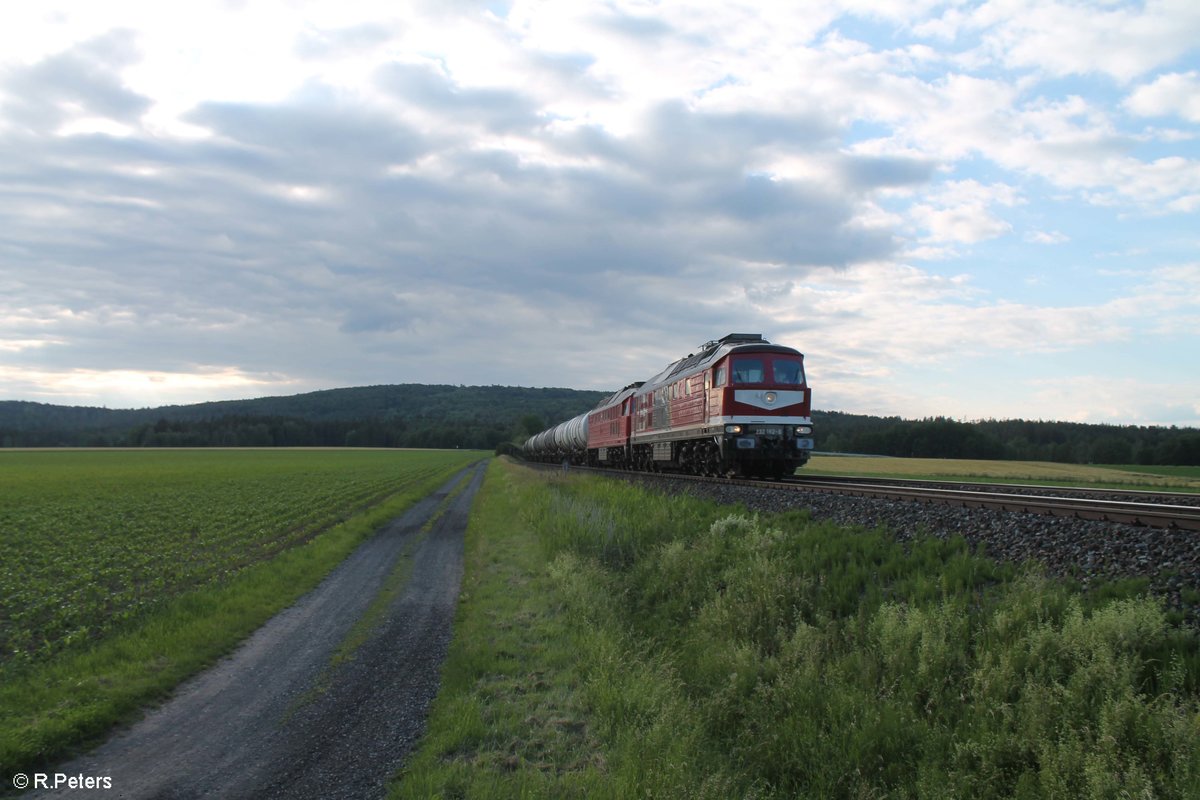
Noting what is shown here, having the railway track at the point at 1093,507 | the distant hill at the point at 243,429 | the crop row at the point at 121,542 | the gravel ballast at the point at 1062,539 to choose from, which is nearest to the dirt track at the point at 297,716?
the crop row at the point at 121,542

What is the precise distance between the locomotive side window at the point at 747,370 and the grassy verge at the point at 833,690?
29.7 feet

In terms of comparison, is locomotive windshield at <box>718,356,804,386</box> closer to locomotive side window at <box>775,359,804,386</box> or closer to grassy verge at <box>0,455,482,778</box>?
locomotive side window at <box>775,359,804,386</box>

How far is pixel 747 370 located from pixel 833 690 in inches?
545

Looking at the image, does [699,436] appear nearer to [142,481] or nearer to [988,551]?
[988,551]

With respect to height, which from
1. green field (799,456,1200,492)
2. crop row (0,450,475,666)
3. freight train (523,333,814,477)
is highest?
freight train (523,333,814,477)

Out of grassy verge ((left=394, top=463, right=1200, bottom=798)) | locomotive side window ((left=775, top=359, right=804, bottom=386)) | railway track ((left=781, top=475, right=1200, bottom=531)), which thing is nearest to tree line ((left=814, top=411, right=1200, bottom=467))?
locomotive side window ((left=775, top=359, right=804, bottom=386))

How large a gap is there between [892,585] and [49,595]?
547 inches

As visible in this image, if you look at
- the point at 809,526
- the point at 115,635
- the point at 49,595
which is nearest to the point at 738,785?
the point at 809,526

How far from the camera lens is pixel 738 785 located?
6.58 metres

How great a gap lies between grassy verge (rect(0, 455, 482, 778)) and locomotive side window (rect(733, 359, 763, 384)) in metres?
12.0

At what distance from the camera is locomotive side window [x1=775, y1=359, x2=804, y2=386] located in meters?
20.8

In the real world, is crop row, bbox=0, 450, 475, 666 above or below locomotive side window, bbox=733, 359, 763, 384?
below

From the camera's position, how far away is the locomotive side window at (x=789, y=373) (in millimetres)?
20827

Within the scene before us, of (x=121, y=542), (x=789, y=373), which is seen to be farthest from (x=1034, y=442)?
(x=121, y=542)
